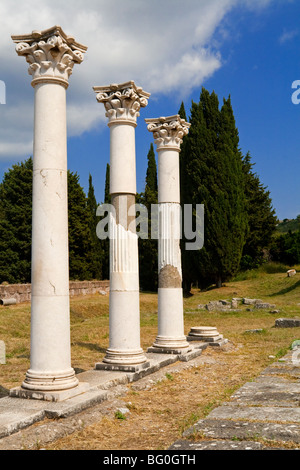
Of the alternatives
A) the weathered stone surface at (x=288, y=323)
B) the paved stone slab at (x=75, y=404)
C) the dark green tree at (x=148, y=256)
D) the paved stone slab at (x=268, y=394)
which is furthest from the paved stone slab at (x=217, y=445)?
the dark green tree at (x=148, y=256)

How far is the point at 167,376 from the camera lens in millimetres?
11836

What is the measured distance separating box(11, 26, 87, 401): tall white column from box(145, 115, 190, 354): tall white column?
6.06 m

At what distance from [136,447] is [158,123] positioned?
11.0m

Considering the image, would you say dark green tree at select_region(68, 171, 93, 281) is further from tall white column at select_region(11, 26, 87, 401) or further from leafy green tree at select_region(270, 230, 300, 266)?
tall white column at select_region(11, 26, 87, 401)

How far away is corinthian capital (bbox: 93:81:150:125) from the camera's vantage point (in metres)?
12.2

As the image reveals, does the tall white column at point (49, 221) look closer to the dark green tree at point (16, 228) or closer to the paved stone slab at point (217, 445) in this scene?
the paved stone slab at point (217, 445)

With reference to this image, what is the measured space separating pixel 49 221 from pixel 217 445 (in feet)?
16.2

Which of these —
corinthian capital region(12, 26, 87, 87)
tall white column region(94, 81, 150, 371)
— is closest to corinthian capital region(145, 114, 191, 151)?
tall white column region(94, 81, 150, 371)

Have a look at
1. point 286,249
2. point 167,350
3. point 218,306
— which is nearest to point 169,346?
point 167,350

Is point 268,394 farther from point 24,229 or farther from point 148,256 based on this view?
point 148,256

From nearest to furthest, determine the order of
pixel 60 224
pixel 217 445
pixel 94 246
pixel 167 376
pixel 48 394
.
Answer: pixel 217 445 → pixel 48 394 → pixel 60 224 → pixel 167 376 → pixel 94 246

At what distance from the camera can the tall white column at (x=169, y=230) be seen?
1487 centimetres

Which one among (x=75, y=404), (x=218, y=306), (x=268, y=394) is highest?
(x=75, y=404)
